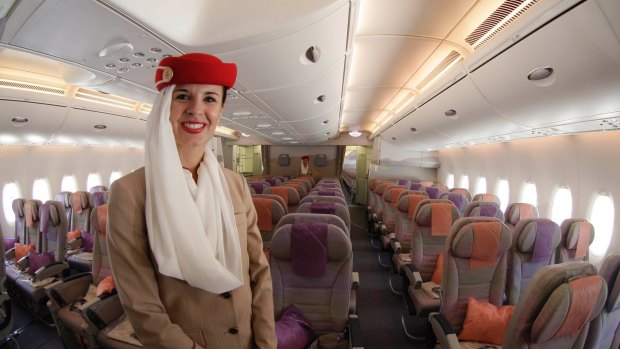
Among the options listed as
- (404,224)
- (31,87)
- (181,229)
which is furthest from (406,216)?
(31,87)

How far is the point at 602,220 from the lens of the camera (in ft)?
12.8

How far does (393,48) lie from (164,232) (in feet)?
11.4

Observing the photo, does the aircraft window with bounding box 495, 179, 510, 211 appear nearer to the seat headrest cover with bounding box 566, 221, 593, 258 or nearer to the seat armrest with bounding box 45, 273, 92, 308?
the seat headrest cover with bounding box 566, 221, 593, 258

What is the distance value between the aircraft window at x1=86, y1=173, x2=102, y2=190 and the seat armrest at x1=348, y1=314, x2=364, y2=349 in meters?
8.55

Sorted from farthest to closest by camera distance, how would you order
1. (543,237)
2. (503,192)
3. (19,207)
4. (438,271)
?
(503,192) < (19,207) < (438,271) < (543,237)

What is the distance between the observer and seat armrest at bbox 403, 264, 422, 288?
3.31m

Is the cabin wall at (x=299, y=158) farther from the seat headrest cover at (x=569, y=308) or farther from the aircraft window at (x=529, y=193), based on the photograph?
the seat headrest cover at (x=569, y=308)

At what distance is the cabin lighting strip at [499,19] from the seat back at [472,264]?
1.88 metres

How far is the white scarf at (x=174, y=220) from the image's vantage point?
3.22 feet

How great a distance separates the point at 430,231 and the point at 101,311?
402 cm

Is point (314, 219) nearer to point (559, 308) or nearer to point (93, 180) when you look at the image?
point (559, 308)

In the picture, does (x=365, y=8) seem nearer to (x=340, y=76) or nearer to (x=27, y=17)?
(x=340, y=76)

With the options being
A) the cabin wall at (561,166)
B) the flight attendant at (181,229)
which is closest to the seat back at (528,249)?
the cabin wall at (561,166)

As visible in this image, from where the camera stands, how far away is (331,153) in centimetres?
1416
